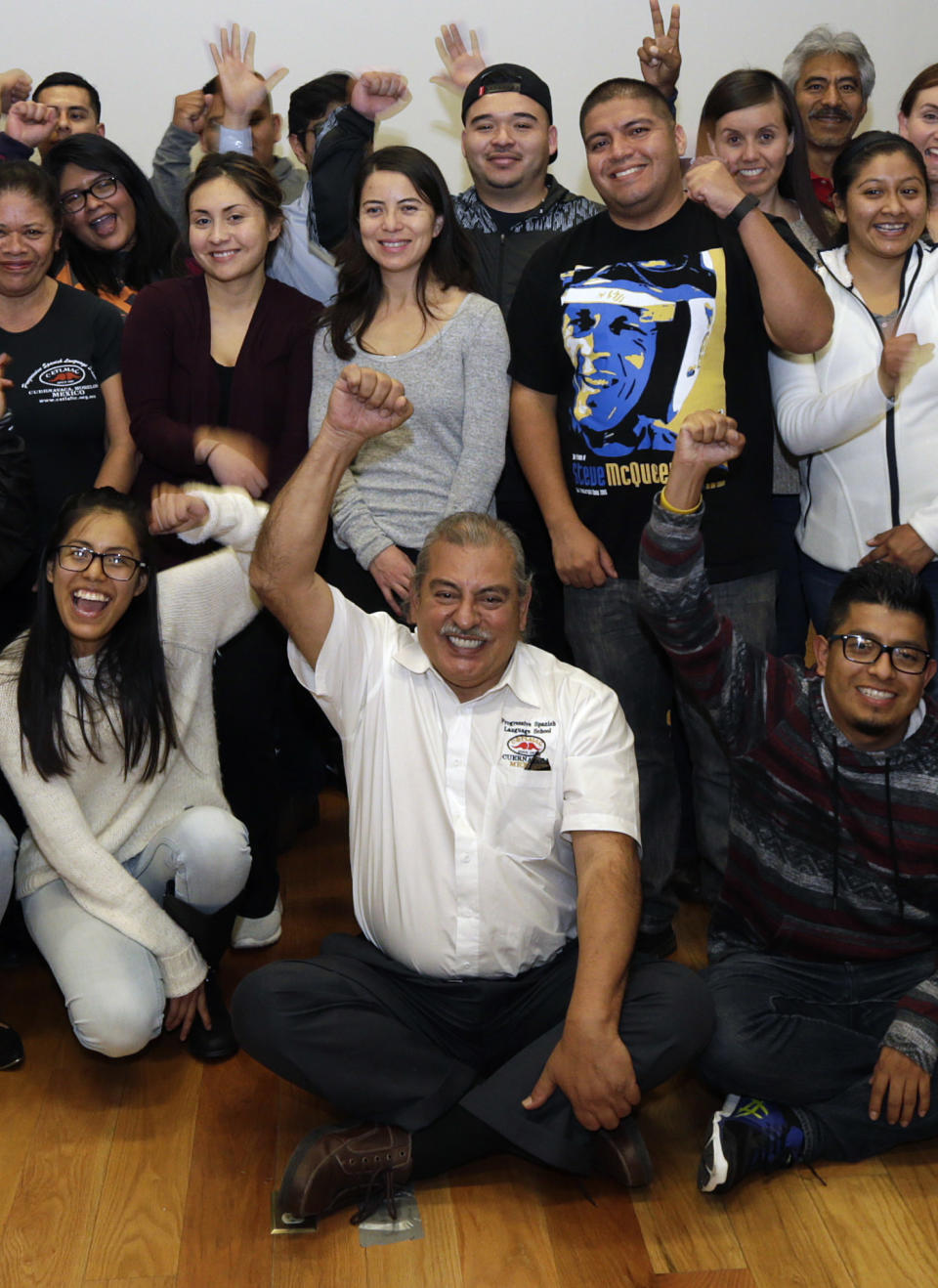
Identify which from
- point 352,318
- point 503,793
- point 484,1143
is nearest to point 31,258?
point 352,318

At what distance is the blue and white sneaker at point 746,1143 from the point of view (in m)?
2.14

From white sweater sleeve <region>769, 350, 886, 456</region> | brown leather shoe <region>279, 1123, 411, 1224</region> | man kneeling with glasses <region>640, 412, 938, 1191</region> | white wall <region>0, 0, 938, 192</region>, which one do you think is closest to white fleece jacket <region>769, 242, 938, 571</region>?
white sweater sleeve <region>769, 350, 886, 456</region>

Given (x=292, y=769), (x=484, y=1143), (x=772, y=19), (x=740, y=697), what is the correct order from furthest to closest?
1. (x=772, y=19)
2. (x=292, y=769)
3. (x=740, y=697)
4. (x=484, y=1143)

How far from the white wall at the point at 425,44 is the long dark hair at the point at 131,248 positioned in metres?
1.39

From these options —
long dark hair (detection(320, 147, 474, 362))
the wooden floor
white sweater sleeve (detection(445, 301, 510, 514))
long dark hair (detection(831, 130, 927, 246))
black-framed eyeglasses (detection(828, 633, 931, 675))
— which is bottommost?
the wooden floor

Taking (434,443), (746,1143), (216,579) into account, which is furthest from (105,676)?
(746,1143)

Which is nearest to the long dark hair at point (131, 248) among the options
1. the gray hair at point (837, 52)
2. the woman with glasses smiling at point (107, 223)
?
the woman with glasses smiling at point (107, 223)

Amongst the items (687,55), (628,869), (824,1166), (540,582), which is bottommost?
(824,1166)

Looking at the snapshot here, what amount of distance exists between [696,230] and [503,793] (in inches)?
45.8

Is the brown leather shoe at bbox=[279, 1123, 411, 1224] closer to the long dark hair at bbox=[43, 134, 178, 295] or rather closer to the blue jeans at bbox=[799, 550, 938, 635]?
the blue jeans at bbox=[799, 550, 938, 635]

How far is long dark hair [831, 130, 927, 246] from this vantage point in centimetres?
271

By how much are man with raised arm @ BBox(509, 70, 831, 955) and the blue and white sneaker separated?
0.60 m

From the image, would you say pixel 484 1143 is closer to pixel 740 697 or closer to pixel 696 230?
pixel 740 697

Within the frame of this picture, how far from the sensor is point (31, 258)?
2924 mm
